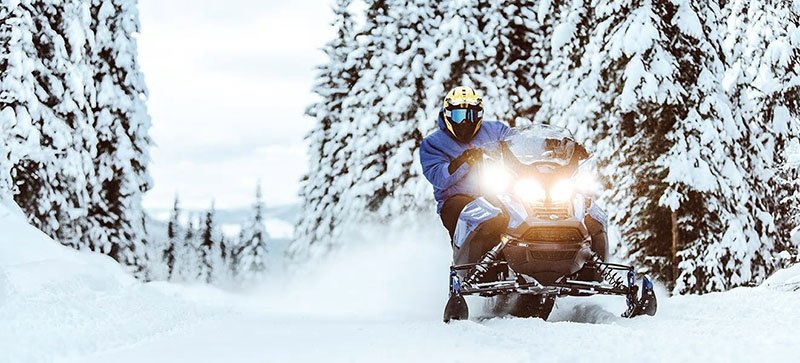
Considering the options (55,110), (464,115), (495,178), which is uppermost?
(55,110)

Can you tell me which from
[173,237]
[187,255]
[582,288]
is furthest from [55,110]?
[187,255]

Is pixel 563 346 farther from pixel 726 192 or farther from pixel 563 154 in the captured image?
pixel 726 192

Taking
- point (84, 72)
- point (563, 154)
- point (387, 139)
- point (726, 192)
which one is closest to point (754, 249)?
point (726, 192)

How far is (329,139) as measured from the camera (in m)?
29.9

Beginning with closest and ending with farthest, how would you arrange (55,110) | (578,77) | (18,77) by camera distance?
(578,77) < (18,77) < (55,110)

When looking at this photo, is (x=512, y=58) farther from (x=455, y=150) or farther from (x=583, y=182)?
(x=583, y=182)

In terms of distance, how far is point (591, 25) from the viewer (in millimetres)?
18391

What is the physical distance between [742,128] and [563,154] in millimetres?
10404

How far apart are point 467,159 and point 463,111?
706mm

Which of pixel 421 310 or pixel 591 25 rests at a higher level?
pixel 591 25

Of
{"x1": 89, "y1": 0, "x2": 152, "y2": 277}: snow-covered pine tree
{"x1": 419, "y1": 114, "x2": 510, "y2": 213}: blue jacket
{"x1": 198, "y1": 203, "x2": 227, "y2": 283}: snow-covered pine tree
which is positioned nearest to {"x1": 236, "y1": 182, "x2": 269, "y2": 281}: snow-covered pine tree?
{"x1": 198, "y1": 203, "x2": 227, "y2": 283}: snow-covered pine tree

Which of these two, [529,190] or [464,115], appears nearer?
[529,190]

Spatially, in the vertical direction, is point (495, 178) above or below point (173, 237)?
above

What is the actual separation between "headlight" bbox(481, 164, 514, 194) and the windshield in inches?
8.5
